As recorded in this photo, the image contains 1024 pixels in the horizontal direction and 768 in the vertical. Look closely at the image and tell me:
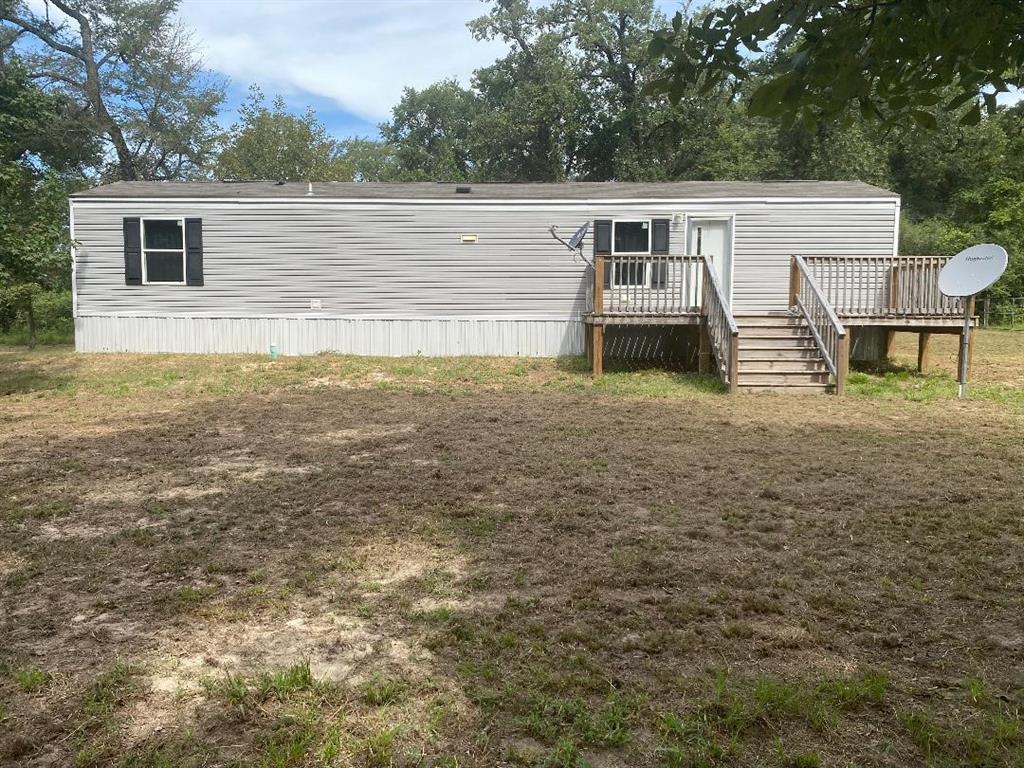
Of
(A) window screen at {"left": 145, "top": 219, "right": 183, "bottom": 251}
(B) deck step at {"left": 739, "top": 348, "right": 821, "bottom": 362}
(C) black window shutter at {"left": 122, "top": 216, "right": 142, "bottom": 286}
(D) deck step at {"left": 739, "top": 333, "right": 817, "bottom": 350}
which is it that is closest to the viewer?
(B) deck step at {"left": 739, "top": 348, "right": 821, "bottom": 362}

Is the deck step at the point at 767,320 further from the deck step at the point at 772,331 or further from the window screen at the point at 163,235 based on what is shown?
the window screen at the point at 163,235

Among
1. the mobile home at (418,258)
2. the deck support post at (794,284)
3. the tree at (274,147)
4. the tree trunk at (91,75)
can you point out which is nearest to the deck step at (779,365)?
the deck support post at (794,284)

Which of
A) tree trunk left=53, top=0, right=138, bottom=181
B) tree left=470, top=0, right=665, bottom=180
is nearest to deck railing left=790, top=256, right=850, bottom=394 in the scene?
tree left=470, top=0, right=665, bottom=180

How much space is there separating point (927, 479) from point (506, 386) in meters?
5.99

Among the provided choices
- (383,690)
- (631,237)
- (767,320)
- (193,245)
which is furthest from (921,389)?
(193,245)

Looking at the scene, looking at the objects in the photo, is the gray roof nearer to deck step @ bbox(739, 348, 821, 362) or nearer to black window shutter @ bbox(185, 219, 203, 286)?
black window shutter @ bbox(185, 219, 203, 286)

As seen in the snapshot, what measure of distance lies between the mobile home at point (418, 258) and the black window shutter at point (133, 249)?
25mm

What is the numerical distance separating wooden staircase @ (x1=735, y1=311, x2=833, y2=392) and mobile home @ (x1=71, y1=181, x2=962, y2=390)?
197 cm

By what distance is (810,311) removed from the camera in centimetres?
1081

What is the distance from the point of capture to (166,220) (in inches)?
529

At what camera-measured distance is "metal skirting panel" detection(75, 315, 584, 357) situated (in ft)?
44.6

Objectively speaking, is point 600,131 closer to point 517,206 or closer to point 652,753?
point 517,206

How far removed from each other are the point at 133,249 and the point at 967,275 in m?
13.1

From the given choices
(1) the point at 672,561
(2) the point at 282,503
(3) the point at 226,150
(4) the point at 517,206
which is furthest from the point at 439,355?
(3) the point at 226,150
